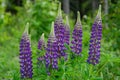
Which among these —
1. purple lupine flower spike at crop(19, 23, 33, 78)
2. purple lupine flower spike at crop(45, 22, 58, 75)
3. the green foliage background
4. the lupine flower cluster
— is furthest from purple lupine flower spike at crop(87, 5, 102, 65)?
purple lupine flower spike at crop(19, 23, 33, 78)

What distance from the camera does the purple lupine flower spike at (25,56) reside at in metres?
4.20

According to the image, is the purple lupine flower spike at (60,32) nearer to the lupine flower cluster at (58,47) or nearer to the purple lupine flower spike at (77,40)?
the lupine flower cluster at (58,47)

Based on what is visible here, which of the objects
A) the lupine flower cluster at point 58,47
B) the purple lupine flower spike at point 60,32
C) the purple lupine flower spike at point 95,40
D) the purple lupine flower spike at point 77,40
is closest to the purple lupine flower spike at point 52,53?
the lupine flower cluster at point 58,47

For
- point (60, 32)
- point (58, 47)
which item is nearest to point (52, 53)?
point (58, 47)

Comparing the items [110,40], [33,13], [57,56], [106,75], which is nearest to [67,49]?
[57,56]

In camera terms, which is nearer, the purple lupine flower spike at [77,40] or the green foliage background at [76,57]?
the green foliage background at [76,57]

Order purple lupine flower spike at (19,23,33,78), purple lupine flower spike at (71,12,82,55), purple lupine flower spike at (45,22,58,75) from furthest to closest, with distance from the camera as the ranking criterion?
1. purple lupine flower spike at (71,12,82,55)
2. purple lupine flower spike at (19,23,33,78)
3. purple lupine flower spike at (45,22,58,75)

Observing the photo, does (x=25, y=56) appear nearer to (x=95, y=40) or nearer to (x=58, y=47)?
(x=58, y=47)

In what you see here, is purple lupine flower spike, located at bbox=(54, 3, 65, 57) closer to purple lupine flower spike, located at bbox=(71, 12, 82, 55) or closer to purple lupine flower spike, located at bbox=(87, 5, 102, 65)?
purple lupine flower spike, located at bbox=(71, 12, 82, 55)

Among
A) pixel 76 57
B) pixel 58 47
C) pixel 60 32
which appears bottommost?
pixel 76 57

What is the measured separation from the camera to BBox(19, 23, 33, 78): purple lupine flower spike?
13.8ft

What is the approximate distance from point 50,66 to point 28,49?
1.07ft

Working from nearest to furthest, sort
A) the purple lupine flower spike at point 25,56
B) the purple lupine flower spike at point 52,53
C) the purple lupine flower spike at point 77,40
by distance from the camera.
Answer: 1. the purple lupine flower spike at point 52,53
2. the purple lupine flower spike at point 25,56
3. the purple lupine flower spike at point 77,40

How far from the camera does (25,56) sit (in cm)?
423
